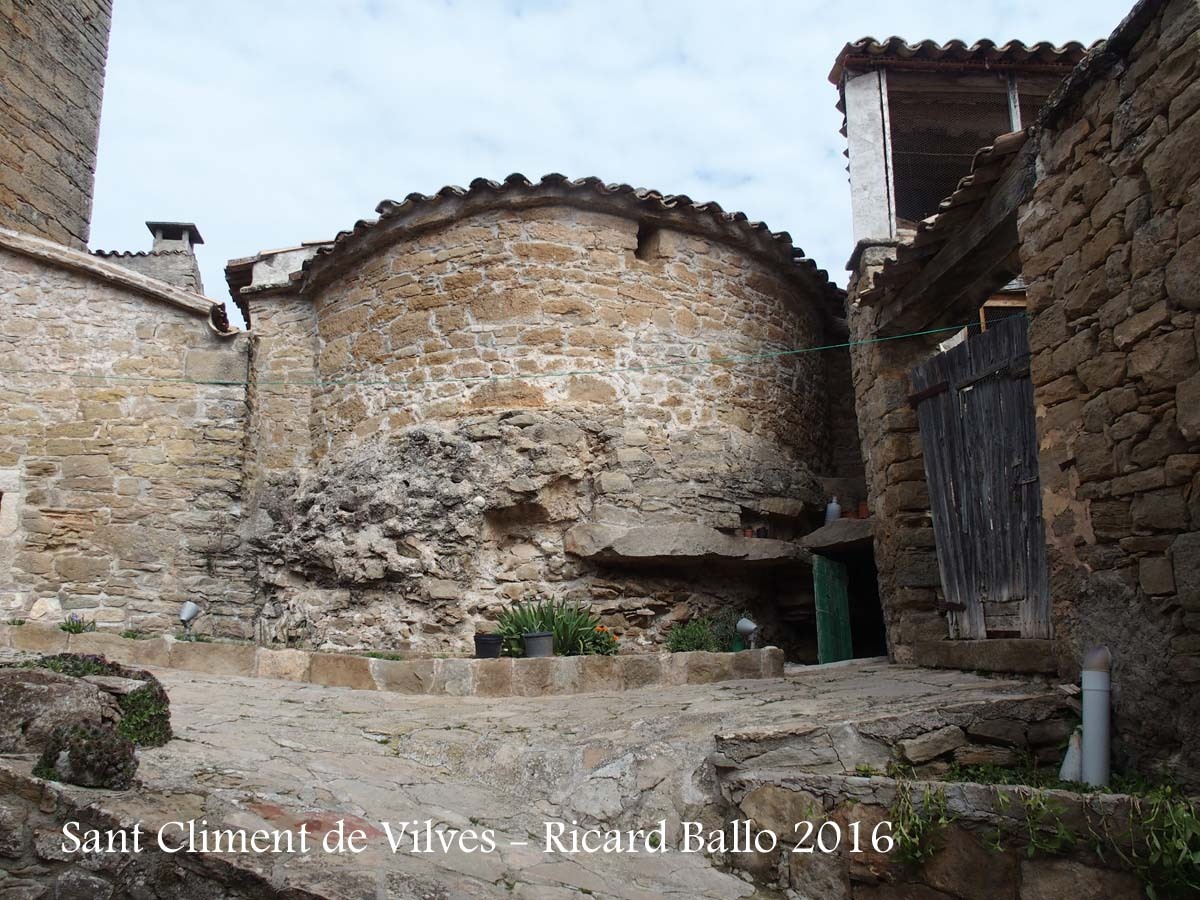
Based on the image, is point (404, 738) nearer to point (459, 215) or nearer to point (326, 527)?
point (326, 527)

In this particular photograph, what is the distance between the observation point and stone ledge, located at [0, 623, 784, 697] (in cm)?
709

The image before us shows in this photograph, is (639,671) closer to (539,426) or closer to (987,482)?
(539,426)

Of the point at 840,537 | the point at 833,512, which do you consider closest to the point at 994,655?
the point at 840,537

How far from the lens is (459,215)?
9523mm

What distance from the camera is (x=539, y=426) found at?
348 inches

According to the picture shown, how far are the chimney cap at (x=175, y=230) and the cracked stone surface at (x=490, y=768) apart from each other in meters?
12.7

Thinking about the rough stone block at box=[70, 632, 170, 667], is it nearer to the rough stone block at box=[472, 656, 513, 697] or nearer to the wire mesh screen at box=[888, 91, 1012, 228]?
the rough stone block at box=[472, 656, 513, 697]

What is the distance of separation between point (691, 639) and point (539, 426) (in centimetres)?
230

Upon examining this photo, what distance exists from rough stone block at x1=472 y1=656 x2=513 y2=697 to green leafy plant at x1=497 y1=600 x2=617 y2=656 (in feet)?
1.90

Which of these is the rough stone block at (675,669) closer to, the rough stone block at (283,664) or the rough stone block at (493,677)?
the rough stone block at (493,677)

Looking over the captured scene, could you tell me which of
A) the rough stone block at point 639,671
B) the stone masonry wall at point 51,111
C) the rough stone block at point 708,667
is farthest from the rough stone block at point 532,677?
the stone masonry wall at point 51,111

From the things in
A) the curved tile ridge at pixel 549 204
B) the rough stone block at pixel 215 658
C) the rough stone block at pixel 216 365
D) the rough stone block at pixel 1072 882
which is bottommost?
the rough stone block at pixel 1072 882

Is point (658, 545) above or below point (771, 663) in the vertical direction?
above

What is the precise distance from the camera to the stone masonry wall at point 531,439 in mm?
8758
